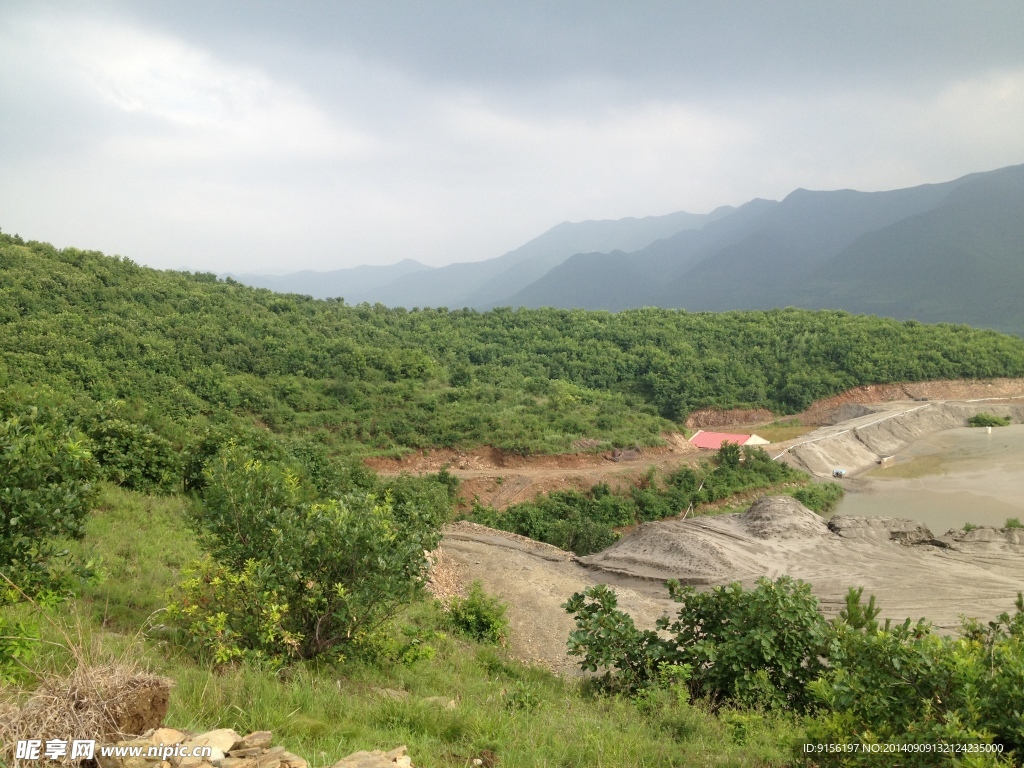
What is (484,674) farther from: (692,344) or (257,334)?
(692,344)

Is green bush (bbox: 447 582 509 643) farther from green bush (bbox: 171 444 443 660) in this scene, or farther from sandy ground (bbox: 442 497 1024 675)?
green bush (bbox: 171 444 443 660)

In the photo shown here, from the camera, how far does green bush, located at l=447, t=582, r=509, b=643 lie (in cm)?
1102

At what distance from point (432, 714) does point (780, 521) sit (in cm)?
1702

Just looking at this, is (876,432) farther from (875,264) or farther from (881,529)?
(875,264)

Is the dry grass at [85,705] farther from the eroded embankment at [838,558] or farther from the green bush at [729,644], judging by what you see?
the eroded embankment at [838,558]

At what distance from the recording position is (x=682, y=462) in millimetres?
28156

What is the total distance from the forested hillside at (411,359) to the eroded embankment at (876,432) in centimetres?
393

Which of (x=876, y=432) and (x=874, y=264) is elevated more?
(x=874, y=264)

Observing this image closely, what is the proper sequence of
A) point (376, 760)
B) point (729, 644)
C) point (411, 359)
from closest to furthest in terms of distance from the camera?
point (376, 760), point (729, 644), point (411, 359)

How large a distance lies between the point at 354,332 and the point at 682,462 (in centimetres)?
2065

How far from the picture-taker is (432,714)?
18.7 ft

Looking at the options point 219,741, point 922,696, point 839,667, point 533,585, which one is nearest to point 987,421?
point 533,585

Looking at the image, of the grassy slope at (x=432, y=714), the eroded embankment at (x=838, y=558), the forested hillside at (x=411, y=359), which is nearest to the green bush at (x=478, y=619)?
the grassy slope at (x=432, y=714)

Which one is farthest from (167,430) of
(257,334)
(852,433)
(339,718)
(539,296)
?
(539,296)
